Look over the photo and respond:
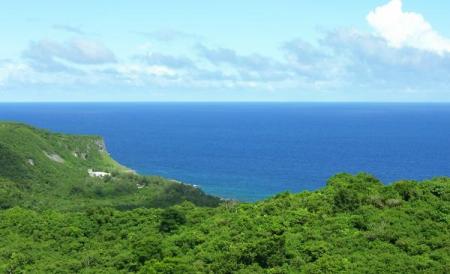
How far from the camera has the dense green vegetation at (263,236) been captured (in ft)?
133

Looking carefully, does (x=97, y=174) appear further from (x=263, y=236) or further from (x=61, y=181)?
(x=263, y=236)

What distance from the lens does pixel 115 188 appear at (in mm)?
139250

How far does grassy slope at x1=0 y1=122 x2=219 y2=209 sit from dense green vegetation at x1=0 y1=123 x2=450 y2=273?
49655 mm

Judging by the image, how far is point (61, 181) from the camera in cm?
14375

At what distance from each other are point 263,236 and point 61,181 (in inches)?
4235

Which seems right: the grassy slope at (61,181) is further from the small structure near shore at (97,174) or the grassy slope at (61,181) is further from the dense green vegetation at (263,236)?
the dense green vegetation at (263,236)

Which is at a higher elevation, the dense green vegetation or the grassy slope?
the dense green vegetation

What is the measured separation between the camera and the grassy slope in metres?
121

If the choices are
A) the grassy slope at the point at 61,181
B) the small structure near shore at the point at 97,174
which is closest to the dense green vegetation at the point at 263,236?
the grassy slope at the point at 61,181

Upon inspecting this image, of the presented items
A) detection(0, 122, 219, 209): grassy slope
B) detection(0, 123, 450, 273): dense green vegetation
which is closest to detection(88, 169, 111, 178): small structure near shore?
detection(0, 122, 219, 209): grassy slope

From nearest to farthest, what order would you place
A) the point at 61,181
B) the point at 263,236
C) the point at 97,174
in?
the point at 263,236 < the point at 61,181 < the point at 97,174

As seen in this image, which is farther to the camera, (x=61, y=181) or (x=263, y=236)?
(x=61, y=181)

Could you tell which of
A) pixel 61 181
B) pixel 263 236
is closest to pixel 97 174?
pixel 61 181

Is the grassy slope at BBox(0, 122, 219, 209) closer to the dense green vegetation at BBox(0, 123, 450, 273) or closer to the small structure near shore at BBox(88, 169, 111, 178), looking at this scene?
the small structure near shore at BBox(88, 169, 111, 178)
